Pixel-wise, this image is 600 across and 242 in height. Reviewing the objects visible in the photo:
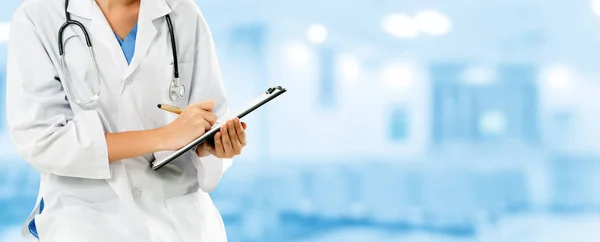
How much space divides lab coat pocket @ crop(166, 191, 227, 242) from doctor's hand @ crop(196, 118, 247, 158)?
10 centimetres

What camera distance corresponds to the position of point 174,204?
4.42 feet

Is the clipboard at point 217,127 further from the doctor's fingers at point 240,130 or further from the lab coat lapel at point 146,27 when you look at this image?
the lab coat lapel at point 146,27

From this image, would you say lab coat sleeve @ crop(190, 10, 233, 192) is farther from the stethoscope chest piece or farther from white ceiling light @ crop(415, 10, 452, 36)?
white ceiling light @ crop(415, 10, 452, 36)

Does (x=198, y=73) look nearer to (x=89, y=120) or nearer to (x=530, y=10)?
(x=89, y=120)

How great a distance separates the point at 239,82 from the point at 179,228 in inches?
120

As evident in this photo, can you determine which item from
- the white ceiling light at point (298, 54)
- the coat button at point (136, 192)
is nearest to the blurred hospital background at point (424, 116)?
the white ceiling light at point (298, 54)

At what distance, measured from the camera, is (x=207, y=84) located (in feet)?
4.60

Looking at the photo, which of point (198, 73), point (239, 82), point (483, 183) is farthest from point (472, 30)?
point (198, 73)

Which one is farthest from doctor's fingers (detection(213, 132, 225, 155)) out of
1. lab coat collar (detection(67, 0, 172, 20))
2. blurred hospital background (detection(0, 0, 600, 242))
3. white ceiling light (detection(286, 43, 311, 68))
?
white ceiling light (detection(286, 43, 311, 68))

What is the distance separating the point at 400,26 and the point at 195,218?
11.3ft

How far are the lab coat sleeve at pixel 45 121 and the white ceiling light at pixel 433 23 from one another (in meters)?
3.51

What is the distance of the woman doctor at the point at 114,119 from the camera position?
→ 124 cm

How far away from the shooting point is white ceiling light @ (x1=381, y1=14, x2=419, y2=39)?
15.1 feet

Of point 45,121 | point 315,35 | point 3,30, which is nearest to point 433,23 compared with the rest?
point 315,35
